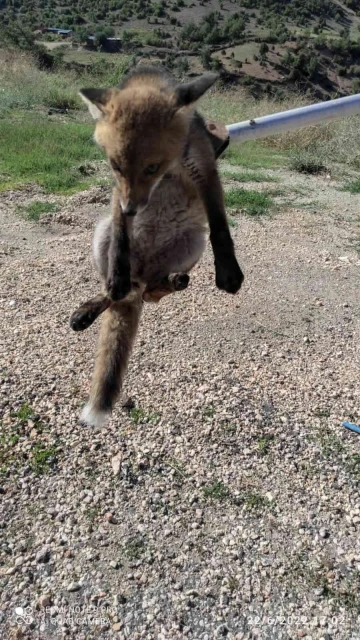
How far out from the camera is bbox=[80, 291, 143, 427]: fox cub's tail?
7.70ft

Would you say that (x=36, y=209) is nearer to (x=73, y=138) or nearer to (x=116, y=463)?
(x=73, y=138)

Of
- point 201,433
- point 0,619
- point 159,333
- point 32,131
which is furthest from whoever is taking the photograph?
point 32,131

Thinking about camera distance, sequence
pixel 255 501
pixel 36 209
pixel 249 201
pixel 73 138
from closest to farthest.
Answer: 1. pixel 255 501
2. pixel 36 209
3. pixel 249 201
4. pixel 73 138

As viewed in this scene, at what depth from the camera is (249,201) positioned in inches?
392

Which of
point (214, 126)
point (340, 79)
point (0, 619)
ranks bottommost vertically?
point (340, 79)

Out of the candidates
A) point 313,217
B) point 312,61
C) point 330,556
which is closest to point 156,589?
point 330,556

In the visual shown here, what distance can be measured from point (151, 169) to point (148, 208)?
17.1 inches

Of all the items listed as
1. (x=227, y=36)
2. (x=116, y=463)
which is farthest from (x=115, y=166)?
(x=227, y=36)

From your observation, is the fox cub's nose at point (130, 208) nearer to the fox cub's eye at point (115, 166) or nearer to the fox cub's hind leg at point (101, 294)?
the fox cub's eye at point (115, 166)

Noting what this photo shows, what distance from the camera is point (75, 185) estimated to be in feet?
34.0

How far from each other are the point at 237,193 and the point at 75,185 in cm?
339

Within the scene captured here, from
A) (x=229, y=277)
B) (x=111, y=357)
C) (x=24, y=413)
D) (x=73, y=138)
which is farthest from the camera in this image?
(x=73, y=138)

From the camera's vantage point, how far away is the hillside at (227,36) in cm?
2397

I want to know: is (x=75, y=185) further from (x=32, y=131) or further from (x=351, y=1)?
(x=351, y=1)
